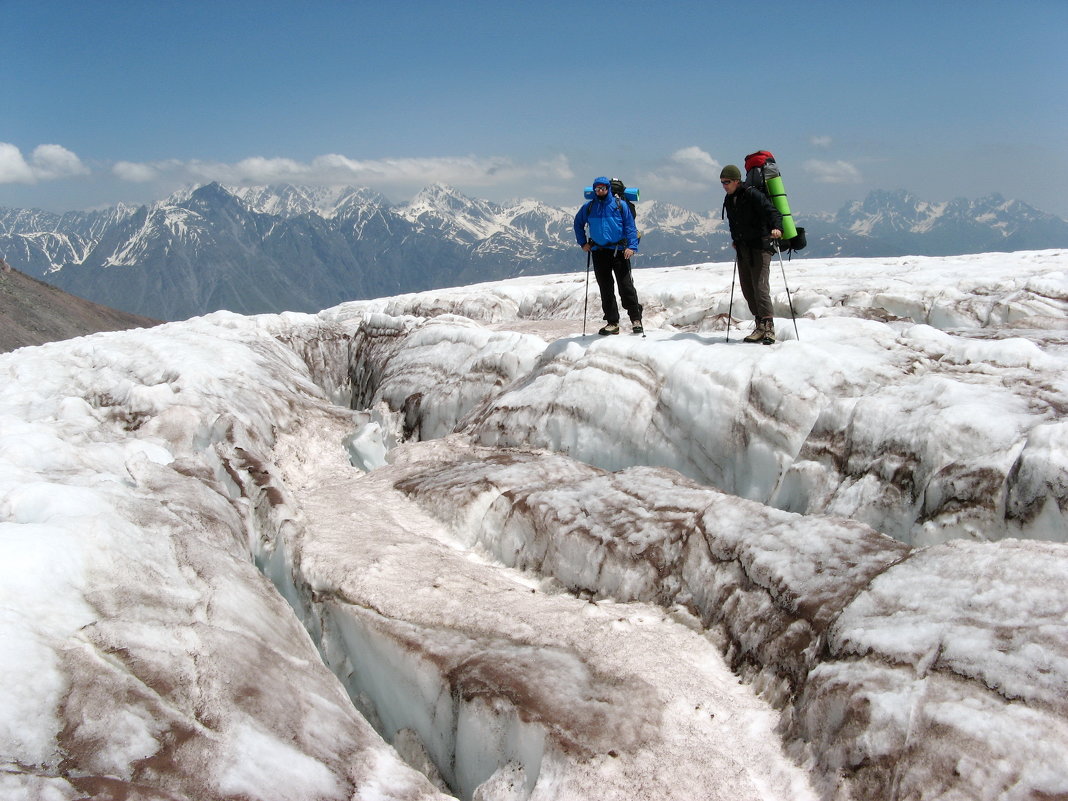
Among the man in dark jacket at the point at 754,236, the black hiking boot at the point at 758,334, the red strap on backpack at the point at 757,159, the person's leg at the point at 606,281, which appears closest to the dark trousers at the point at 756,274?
→ the man in dark jacket at the point at 754,236

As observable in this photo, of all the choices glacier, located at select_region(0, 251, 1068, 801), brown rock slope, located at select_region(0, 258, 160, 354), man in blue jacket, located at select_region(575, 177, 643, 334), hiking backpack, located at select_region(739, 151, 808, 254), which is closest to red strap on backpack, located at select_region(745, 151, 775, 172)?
hiking backpack, located at select_region(739, 151, 808, 254)

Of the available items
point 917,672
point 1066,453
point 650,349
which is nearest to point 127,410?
point 650,349

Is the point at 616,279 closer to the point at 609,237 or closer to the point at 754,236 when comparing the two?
the point at 609,237

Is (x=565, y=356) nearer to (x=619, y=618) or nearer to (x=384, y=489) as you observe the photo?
(x=384, y=489)

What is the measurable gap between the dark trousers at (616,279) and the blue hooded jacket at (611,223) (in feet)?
0.97

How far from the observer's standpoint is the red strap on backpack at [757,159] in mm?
14258

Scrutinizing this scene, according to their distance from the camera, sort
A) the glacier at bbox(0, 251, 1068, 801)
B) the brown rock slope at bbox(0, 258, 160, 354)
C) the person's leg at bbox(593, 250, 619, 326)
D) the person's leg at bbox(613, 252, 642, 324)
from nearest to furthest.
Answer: the glacier at bbox(0, 251, 1068, 801) → the person's leg at bbox(613, 252, 642, 324) → the person's leg at bbox(593, 250, 619, 326) → the brown rock slope at bbox(0, 258, 160, 354)

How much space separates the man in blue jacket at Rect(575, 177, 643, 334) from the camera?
17016 mm

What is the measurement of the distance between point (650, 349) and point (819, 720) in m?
9.79

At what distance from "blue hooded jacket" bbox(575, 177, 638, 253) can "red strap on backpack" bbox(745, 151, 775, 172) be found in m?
3.25

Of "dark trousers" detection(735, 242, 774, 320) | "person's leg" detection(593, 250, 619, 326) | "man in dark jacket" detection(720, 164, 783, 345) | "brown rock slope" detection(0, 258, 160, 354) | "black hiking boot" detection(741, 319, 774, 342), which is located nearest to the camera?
"man in dark jacket" detection(720, 164, 783, 345)

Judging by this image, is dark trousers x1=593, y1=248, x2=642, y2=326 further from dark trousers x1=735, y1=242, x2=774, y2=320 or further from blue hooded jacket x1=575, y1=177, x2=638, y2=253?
dark trousers x1=735, y1=242, x2=774, y2=320

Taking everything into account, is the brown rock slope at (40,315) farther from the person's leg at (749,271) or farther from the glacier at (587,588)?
the person's leg at (749,271)

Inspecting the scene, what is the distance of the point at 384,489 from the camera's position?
15.2 metres
